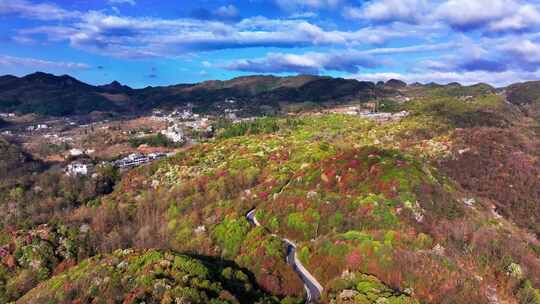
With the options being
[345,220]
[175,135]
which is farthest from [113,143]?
[345,220]

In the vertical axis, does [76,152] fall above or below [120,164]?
above

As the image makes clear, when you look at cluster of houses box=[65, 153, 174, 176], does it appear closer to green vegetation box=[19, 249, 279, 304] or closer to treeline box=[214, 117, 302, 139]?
treeline box=[214, 117, 302, 139]

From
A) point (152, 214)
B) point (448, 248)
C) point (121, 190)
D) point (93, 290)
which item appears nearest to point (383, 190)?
point (448, 248)

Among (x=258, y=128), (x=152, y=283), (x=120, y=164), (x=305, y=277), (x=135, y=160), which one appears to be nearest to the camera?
(x=152, y=283)

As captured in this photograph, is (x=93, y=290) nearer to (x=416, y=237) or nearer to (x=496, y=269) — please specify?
(x=416, y=237)

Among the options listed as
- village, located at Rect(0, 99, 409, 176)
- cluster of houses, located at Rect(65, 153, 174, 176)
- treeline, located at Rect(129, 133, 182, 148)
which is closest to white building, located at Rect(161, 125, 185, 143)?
village, located at Rect(0, 99, 409, 176)

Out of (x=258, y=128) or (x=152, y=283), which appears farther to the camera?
(x=258, y=128)

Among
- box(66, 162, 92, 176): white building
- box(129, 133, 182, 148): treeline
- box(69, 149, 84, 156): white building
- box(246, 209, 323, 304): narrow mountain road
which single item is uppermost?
box(246, 209, 323, 304): narrow mountain road

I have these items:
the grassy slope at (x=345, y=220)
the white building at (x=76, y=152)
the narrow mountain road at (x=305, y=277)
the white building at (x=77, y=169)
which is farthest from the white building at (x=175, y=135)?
the narrow mountain road at (x=305, y=277)

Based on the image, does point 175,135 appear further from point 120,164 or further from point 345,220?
point 345,220
